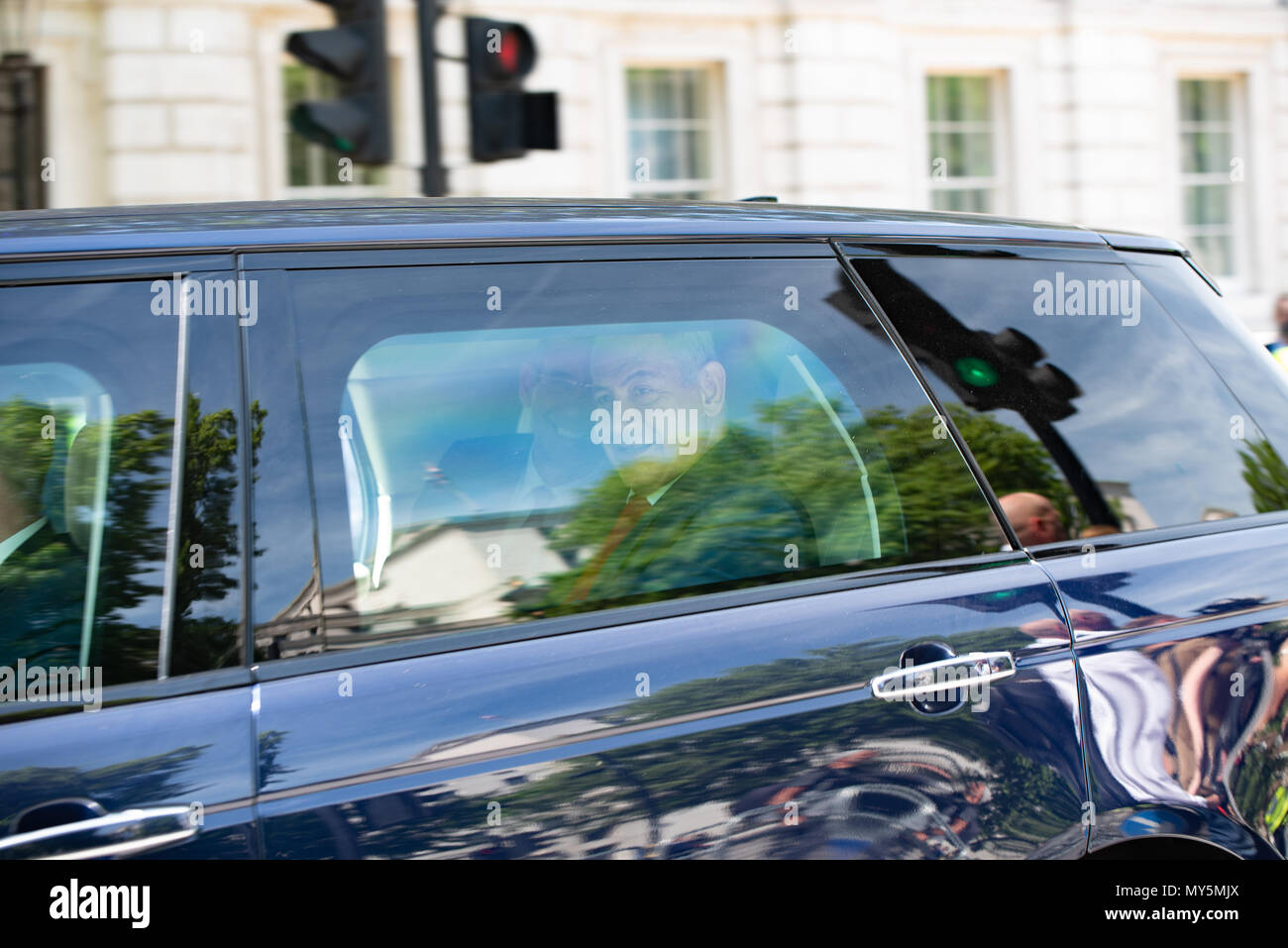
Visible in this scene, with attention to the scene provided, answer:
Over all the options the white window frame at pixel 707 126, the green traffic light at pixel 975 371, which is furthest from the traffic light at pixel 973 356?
the white window frame at pixel 707 126

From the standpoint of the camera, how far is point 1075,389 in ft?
6.68

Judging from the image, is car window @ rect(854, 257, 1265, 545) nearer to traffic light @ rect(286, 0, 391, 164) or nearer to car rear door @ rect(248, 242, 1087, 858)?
car rear door @ rect(248, 242, 1087, 858)

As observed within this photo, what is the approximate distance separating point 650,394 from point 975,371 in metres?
0.55

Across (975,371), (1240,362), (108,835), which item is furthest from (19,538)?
(1240,362)

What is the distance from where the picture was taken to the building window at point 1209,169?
12617mm

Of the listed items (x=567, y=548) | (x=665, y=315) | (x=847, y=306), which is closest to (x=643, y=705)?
(x=567, y=548)

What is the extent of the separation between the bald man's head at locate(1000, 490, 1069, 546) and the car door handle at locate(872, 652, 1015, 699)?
0.76ft

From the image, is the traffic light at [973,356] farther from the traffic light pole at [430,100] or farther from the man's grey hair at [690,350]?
the traffic light pole at [430,100]

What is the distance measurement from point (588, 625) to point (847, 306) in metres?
0.67

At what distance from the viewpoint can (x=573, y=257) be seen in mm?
1796

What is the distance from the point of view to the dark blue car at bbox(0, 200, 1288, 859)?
1504mm

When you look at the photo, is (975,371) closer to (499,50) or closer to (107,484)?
(107,484)

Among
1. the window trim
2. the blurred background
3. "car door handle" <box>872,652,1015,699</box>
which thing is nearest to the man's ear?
the window trim

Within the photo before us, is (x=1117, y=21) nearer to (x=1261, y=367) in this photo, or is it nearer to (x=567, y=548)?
(x=1261, y=367)
